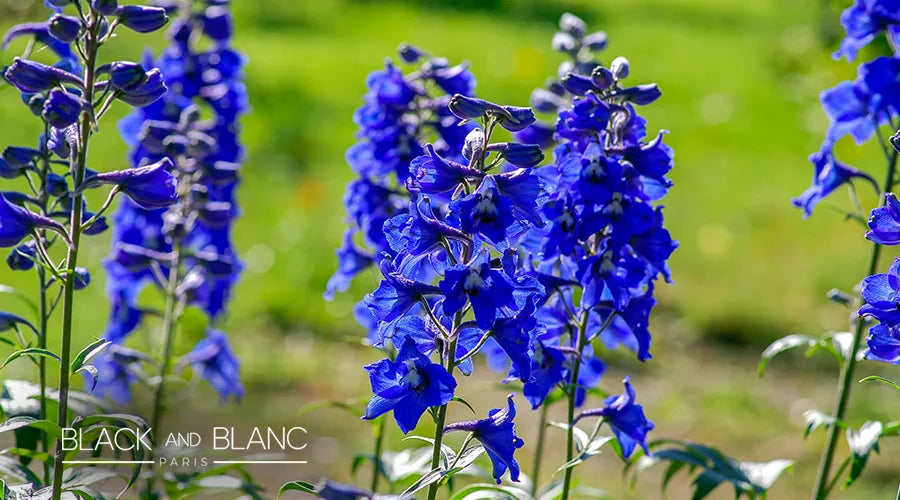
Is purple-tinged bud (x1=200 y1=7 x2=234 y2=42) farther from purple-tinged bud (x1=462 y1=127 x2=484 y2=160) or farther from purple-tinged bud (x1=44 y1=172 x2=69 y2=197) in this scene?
purple-tinged bud (x1=462 y1=127 x2=484 y2=160)

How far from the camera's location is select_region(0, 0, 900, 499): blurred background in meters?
5.73

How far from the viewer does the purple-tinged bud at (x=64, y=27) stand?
2.33m

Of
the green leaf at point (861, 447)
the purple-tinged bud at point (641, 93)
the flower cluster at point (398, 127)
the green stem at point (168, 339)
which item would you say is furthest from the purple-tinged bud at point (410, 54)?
the green leaf at point (861, 447)

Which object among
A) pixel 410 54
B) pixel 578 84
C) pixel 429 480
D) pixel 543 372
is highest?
pixel 410 54

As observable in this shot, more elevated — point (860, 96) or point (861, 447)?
point (860, 96)

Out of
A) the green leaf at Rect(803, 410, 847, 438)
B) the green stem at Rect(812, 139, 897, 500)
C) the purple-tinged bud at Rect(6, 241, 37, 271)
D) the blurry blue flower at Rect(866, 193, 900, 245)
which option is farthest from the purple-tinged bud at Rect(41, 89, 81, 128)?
the green stem at Rect(812, 139, 897, 500)

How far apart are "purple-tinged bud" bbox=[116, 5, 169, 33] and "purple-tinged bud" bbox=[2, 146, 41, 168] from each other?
43cm

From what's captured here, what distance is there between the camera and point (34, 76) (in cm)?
235

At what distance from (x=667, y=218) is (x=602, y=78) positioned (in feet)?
19.9

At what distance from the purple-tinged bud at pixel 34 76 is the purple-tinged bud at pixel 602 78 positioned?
114 cm

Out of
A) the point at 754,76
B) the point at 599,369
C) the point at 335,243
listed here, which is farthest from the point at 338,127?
the point at 599,369

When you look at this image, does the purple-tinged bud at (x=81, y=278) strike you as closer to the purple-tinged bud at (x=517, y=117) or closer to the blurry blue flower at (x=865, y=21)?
the purple-tinged bud at (x=517, y=117)

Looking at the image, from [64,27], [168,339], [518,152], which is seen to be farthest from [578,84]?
[168,339]

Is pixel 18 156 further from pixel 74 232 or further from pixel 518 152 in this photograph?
pixel 518 152
